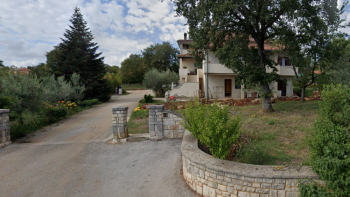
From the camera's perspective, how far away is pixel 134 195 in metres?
3.99

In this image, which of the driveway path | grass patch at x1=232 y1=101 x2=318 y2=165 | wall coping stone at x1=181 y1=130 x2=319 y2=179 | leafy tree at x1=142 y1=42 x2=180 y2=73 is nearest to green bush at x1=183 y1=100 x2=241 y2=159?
wall coping stone at x1=181 y1=130 x2=319 y2=179

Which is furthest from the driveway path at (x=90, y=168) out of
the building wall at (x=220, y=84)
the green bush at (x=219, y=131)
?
the building wall at (x=220, y=84)

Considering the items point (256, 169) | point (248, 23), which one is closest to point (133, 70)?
point (248, 23)

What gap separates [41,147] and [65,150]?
1184 millimetres

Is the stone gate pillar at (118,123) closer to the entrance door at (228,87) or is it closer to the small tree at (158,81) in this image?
the entrance door at (228,87)

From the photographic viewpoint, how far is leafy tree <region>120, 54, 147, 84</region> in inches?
1982

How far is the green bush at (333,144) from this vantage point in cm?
290

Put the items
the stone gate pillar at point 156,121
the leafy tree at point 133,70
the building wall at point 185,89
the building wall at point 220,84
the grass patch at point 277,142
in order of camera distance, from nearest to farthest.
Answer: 1. the grass patch at point 277,142
2. the stone gate pillar at point 156,121
3. the building wall at point 220,84
4. the building wall at point 185,89
5. the leafy tree at point 133,70

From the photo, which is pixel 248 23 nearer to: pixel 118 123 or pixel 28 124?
pixel 118 123

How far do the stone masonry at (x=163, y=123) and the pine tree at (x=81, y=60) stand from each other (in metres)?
16.9

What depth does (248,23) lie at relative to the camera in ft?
33.9

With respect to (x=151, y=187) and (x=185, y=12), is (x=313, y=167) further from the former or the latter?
(x=185, y=12)

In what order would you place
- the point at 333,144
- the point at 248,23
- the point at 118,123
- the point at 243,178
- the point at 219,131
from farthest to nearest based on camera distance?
the point at 248,23, the point at 118,123, the point at 219,131, the point at 243,178, the point at 333,144

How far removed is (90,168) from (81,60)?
19872 millimetres
